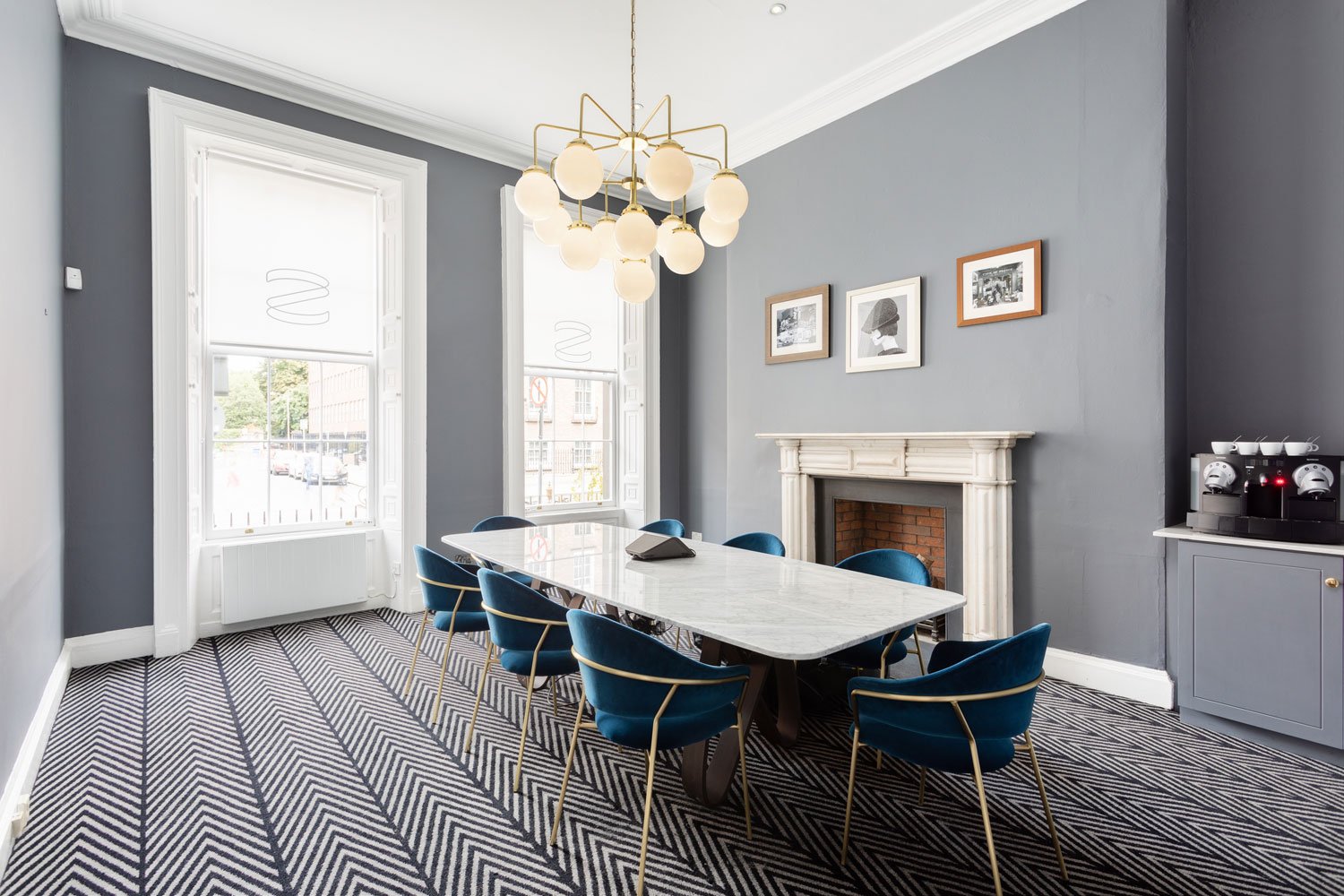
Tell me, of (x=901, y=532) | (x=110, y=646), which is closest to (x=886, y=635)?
(x=901, y=532)

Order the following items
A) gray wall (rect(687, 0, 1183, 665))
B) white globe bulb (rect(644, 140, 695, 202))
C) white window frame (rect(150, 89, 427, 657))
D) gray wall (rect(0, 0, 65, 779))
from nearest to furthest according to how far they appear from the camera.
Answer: gray wall (rect(0, 0, 65, 779)) < white globe bulb (rect(644, 140, 695, 202)) < gray wall (rect(687, 0, 1183, 665)) < white window frame (rect(150, 89, 427, 657))

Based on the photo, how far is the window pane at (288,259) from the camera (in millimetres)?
4199

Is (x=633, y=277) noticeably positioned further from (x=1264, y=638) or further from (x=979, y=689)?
(x=1264, y=638)

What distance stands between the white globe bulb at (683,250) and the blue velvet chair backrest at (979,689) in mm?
1796

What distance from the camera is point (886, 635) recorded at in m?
2.68

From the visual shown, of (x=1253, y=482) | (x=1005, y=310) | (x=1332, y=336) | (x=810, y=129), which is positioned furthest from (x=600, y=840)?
(x=810, y=129)

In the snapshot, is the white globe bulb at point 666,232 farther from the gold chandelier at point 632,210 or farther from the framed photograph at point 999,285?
the framed photograph at point 999,285

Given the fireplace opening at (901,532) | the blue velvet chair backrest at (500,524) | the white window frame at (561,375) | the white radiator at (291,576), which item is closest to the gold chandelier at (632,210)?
the blue velvet chair backrest at (500,524)

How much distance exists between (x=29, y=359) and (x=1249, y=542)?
5.01 m

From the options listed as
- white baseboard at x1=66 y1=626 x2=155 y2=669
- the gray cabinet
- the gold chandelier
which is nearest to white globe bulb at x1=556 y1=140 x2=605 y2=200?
the gold chandelier

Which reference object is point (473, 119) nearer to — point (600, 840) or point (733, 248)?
point (733, 248)

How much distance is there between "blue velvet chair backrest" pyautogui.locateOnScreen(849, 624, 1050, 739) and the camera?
1.68 m

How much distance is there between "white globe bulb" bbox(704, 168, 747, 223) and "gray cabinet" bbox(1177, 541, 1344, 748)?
2.46 meters

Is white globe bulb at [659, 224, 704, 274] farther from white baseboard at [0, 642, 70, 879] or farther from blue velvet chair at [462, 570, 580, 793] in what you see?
white baseboard at [0, 642, 70, 879]
